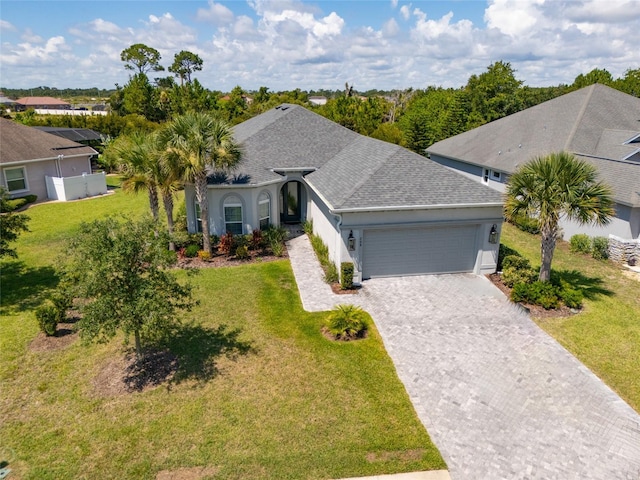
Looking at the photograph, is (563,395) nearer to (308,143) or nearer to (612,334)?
(612,334)

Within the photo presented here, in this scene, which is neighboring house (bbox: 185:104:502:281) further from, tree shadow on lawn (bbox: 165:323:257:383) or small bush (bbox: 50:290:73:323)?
small bush (bbox: 50:290:73:323)

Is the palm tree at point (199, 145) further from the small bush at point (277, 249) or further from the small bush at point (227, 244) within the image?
the small bush at point (277, 249)

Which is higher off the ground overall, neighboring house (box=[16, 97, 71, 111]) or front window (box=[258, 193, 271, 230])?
neighboring house (box=[16, 97, 71, 111])

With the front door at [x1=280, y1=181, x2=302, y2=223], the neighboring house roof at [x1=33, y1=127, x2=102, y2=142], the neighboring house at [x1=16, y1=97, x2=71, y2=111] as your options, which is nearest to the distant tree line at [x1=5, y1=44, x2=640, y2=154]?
the neighboring house roof at [x1=33, y1=127, x2=102, y2=142]

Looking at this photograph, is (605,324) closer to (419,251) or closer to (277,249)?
(419,251)

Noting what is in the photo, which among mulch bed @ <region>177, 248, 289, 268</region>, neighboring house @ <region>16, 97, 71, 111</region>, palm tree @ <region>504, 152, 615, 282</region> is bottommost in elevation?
mulch bed @ <region>177, 248, 289, 268</region>

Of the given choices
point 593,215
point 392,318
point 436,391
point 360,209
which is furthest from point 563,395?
point 360,209
